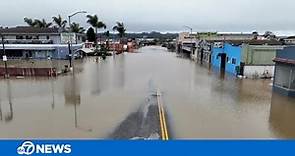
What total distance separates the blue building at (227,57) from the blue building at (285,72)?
38.9ft

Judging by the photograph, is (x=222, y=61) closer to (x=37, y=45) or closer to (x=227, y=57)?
(x=227, y=57)

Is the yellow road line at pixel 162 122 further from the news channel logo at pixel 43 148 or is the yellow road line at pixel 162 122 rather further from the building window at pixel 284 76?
the building window at pixel 284 76

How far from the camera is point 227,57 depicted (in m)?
45.9

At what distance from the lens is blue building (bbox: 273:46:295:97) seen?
24.9m

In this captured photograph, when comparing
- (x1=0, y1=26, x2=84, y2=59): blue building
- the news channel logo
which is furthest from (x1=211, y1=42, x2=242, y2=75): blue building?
the news channel logo

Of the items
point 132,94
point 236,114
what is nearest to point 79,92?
point 132,94

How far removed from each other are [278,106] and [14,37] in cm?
5389

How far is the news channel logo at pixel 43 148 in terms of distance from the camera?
177 inches

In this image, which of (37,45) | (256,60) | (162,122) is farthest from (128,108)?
(37,45)

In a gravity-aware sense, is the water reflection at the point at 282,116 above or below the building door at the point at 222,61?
below

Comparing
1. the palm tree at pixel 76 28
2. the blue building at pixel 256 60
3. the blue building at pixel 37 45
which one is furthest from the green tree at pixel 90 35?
the blue building at pixel 256 60

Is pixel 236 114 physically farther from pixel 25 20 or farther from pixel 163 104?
pixel 25 20

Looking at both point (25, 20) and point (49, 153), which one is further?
point (25, 20)

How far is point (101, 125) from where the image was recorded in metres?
16.4
